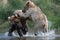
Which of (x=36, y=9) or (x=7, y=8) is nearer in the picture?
(x=36, y=9)

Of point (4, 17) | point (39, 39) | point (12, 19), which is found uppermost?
point (4, 17)

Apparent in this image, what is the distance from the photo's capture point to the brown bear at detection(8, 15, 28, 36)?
17234mm

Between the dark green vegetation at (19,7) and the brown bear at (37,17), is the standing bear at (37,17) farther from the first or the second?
the dark green vegetation at (19,7)

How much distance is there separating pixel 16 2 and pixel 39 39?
10046 mm

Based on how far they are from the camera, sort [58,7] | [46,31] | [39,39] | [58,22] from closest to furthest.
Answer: [39,39], [46,31], [58,22], [58,7]

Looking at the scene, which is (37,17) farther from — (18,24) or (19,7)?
(19,7)

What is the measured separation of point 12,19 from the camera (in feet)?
56.4

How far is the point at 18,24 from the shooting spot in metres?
17.3

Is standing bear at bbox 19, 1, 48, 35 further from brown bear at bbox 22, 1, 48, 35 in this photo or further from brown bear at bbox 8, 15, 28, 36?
brown bear at bbox 8, 15, 28, 36

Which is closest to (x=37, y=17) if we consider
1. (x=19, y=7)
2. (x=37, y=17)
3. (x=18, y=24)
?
(x=37, y=17)

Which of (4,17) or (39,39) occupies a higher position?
(4,17)

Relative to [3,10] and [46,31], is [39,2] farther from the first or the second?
[46,31]

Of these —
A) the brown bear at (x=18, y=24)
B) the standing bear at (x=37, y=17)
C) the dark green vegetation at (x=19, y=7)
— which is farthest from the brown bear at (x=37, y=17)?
the dark green vegetation at (x=19, y=7)

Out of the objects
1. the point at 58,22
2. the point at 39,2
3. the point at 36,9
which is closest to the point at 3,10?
the point at 39,2
